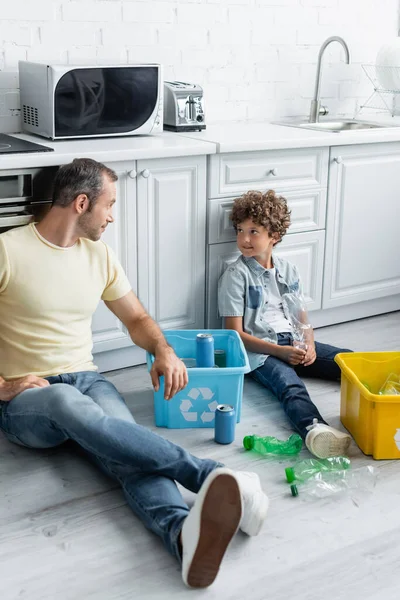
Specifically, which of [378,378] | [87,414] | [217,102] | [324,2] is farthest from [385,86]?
[87,414]

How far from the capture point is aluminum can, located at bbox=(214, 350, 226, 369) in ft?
9.00

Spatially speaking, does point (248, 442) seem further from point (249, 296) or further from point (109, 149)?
point (109, 149)

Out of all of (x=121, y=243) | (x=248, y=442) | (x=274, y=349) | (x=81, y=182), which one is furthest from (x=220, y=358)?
(x=81, y=182)

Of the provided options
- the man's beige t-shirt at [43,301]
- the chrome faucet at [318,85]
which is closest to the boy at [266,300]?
the man's beige t-shirt at [43,301]

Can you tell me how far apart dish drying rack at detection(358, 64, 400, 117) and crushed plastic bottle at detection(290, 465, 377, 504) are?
2.22m

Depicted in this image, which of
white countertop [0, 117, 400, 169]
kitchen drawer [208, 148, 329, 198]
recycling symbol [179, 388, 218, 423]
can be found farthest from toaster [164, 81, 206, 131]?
recycling symbol [179, 388, 218, 423]

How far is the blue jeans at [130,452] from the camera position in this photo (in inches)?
76.1

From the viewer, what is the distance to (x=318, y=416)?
2.51 meters

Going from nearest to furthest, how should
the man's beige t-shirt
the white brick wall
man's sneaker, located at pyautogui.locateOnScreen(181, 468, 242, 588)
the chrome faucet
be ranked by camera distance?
man's sneaker, located at pyautogui.locateOnScreen(181, 468, 242, 588), the man's beige t-shirt, the white brick wall, the chrome faucet

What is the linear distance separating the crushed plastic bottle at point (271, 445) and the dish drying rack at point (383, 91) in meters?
2.13

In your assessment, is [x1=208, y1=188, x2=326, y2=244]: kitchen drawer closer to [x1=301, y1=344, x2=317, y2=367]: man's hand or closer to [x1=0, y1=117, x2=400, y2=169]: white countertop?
[x1=0, y1=117, x2=400, y2=169]: white countertop

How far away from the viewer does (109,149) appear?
2727 mm

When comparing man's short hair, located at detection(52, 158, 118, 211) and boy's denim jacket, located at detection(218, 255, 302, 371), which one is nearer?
man's short hair, located at detection(52, 158, 118, 211)

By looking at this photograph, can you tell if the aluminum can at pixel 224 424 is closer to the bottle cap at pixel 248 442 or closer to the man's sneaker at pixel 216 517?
the bottle cap at pixel 248 442
